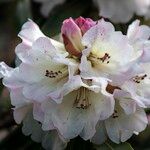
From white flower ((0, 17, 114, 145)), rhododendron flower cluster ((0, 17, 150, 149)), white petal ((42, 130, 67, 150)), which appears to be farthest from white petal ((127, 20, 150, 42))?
white petal ((42, 130, 67, 150))

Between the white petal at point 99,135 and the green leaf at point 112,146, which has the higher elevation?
the white petal at point 99,135

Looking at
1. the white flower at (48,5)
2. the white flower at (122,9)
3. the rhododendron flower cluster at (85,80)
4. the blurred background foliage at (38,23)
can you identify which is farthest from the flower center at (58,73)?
the white flower at (48,5)

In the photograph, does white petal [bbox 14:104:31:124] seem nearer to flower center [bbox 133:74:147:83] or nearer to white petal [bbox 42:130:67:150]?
white petal [bbox 42:130:67:150]

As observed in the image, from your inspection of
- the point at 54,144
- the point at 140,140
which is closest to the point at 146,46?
the point at 54,144

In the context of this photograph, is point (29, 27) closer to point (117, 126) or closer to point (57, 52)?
point (57, 52)

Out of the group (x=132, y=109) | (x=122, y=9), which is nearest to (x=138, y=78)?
(x=132, y=109)

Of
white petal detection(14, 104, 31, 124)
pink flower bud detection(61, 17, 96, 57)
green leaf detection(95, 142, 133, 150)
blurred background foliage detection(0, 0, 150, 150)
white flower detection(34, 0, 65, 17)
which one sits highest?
pink flower bud detection(61, 17, 96, 57)

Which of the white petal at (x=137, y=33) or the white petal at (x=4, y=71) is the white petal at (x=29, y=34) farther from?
the white petal at (x=137, y=33)
